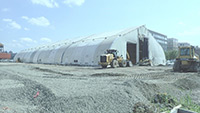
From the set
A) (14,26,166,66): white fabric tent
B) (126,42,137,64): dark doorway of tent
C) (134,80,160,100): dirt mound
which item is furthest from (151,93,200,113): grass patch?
(126,42,137,64): dark doorway of tent

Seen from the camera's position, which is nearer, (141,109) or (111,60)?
(141,109)

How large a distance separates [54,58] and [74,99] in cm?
3416

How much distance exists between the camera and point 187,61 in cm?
1598

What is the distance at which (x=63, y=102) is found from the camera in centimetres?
426

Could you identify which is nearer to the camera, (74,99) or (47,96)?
(74,99)

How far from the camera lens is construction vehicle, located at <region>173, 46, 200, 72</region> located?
617 inches

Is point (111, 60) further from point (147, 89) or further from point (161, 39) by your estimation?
point (161, 39)

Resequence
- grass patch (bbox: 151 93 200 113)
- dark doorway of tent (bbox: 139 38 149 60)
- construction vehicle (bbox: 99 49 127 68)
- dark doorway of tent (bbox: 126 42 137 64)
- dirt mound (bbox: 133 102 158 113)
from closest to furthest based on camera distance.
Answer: dirt mound (bbox: 133 102 158 113), grass patch (bbox: 151 93 200 113), construction vehicle (bbox: 99 49 127 68), dark doorway of tent (bbox: 139 38 149 60), dark doorway of tent (bbox: 126 42 137 64)

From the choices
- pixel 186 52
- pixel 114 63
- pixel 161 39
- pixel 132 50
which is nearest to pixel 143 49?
pixel 132 50

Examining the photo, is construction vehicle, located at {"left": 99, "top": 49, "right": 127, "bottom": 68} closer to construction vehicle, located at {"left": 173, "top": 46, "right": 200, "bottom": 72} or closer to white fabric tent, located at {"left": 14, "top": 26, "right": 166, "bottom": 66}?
white fabric tent, located at {"left": 14, "top": 26, "right": 166, "bottom": 66}

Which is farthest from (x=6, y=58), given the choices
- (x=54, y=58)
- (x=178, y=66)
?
(x=178, y=66)

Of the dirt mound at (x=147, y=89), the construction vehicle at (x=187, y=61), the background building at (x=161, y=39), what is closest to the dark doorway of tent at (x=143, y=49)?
the construction vehicle at (x=187, y=61)

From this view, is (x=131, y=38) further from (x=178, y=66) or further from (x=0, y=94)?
(x=0, y=94)

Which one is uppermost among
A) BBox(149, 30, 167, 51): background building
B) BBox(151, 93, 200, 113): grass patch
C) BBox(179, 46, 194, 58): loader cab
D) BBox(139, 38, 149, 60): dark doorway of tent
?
BBox(149, 30, 167, 51): background building
